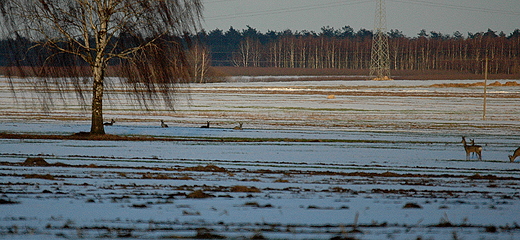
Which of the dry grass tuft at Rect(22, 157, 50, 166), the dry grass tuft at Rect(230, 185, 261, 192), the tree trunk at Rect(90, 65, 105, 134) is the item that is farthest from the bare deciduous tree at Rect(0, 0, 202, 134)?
the dry grass tuft at Rect(230, 185, 261, 192)

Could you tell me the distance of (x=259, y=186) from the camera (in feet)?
38.6

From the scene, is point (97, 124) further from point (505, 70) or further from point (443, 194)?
point (505, 70)

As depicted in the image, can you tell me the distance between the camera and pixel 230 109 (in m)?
46.0

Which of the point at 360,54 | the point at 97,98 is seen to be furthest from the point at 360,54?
the point at 97,98

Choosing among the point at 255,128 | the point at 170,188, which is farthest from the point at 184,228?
the point at 255,128

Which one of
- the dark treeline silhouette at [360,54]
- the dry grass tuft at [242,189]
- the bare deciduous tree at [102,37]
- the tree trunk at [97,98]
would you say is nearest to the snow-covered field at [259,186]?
the dry grass tuft at [242,189]

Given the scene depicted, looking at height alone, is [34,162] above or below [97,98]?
below

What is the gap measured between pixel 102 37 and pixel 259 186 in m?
12.7

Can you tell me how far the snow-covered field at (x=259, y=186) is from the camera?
7812mm

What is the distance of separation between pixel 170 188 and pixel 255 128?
60.8 ft

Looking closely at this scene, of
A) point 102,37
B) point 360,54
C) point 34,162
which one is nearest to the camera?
point 34,162

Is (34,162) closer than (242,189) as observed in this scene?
No

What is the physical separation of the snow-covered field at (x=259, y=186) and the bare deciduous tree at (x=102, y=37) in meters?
2.73

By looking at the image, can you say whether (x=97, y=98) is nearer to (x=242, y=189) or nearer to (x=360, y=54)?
(x=242, y=189)
